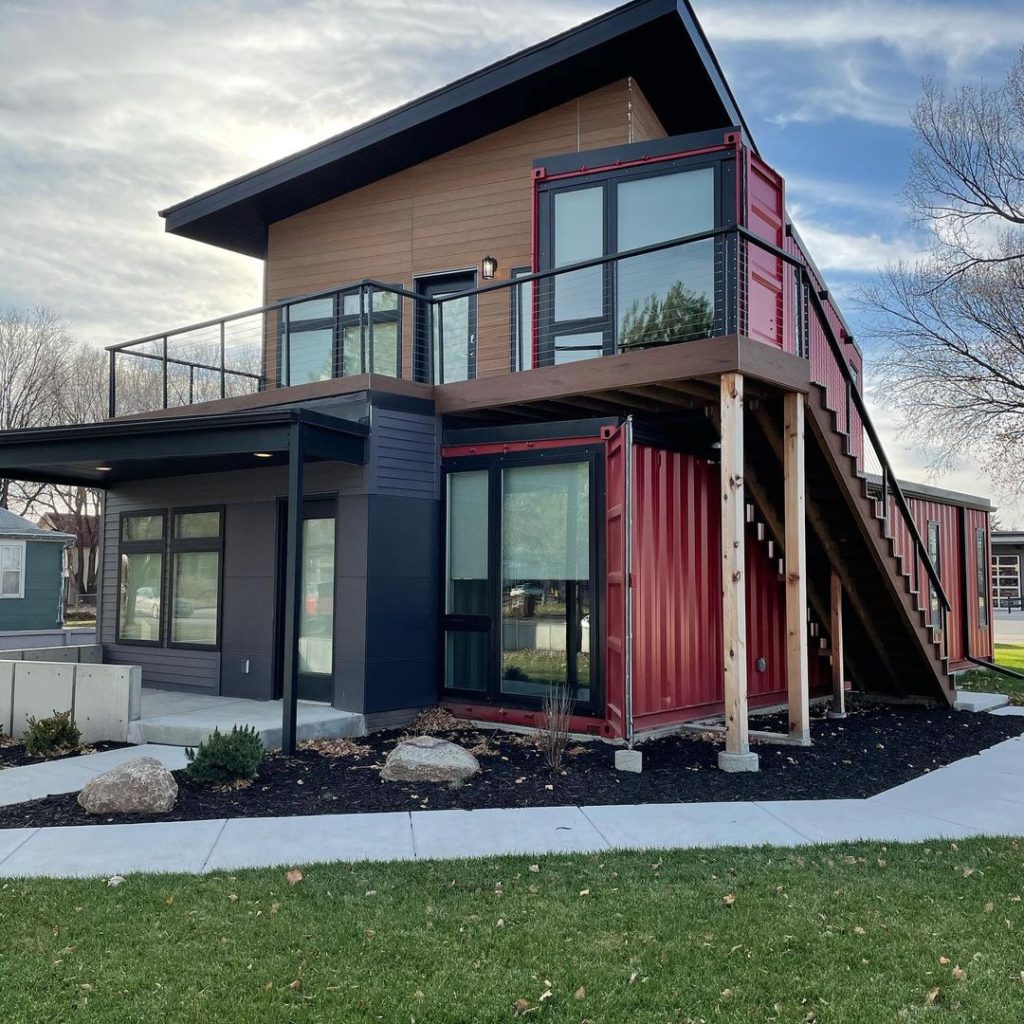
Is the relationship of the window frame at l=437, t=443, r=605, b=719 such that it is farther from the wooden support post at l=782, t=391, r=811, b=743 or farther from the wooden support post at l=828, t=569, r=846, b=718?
the wooden support post at l=828, t=569, r=846, b=718

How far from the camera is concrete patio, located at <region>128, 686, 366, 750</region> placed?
8.20 metres

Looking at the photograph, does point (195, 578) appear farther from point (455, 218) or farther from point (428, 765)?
point (455, 218)

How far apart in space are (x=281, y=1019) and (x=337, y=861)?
69.0 inches

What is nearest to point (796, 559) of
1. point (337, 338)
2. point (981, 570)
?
point (337, 338)

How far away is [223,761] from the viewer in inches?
264

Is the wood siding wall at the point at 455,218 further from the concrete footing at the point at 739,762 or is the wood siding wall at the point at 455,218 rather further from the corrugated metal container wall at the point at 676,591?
the concrete footing at the point at 739,762

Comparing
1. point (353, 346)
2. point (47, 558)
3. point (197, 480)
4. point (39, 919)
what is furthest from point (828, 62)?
point (47, 558)

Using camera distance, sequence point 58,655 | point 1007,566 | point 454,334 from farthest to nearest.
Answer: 1. point 1007,566
2. point 454,334
3. point 58,655

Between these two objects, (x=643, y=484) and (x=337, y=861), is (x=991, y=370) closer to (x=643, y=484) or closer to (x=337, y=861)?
(x=643, y=484)

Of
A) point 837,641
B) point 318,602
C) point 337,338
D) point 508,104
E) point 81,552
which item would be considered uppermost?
point 508,104

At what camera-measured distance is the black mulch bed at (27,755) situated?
762 cm

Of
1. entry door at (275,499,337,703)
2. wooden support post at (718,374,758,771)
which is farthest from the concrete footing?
entry door at (275,499,337,703)

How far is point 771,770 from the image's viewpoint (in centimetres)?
745

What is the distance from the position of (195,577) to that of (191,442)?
9.42ft
